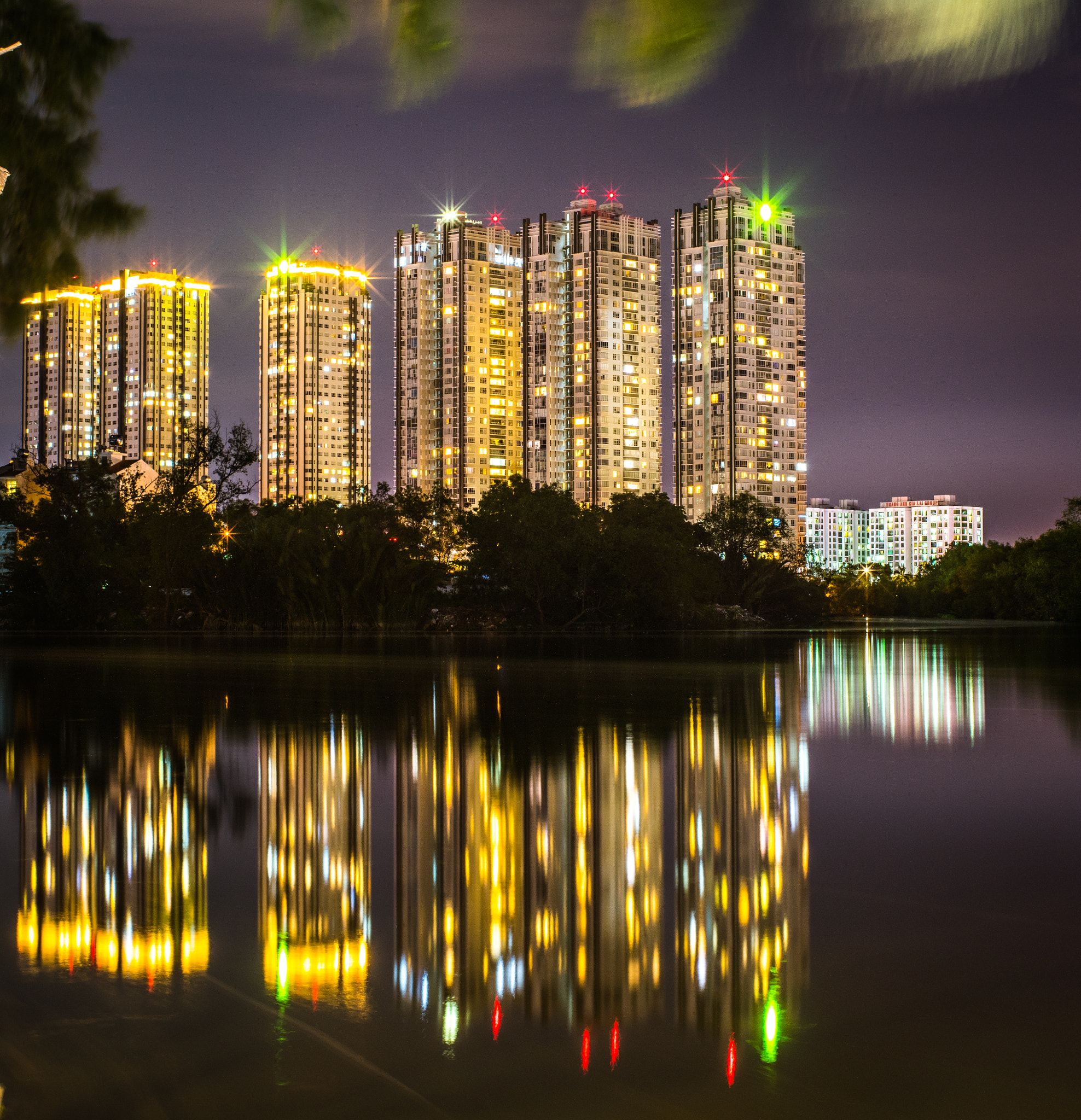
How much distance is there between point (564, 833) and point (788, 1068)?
3154 mm

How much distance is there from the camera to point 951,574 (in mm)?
92375

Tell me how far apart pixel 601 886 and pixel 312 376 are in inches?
5692

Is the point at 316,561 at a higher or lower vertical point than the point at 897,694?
higher

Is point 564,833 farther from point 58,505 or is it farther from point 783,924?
point 58,505

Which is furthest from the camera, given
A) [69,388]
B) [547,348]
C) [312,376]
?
[312,376]

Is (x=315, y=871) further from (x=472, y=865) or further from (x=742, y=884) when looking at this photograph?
(x=742, y=884)

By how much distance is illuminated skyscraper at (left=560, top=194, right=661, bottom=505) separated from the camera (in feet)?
360

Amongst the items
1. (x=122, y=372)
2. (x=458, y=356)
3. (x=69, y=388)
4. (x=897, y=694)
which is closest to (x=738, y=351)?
(x=458, y=356)

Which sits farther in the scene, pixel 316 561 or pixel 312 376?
pixel 312 376

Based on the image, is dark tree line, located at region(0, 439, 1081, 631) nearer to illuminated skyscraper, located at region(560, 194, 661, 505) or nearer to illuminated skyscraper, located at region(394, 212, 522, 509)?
illuminated skyscraper, located at region(560, 194, 661, 505)

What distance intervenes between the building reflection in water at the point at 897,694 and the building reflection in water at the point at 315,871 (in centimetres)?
482

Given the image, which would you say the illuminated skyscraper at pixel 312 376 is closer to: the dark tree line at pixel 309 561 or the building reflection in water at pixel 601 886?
the dark tree line at pixel 309 561

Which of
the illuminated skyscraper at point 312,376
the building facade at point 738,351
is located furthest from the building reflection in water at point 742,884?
the illuminated skyscraper at point 312,376

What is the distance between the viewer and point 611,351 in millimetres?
111000
